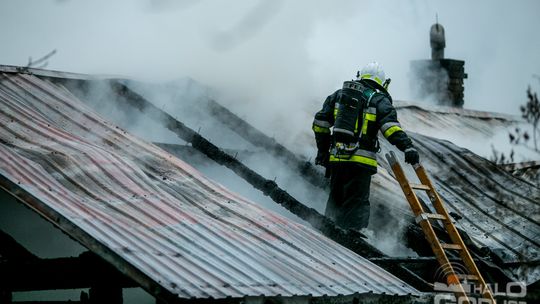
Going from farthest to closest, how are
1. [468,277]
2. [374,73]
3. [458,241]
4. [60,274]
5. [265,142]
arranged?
[265,142], [374,73], [458,241], [468,277], [60,274]

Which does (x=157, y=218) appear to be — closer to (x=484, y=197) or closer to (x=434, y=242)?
(x=434, y=242)

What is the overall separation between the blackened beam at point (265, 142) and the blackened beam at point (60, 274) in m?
3.47

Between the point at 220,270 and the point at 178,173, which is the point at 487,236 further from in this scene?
the point at 220,270

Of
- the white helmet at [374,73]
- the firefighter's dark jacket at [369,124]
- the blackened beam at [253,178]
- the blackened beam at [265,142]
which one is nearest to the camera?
the blackened beam at [253,178]

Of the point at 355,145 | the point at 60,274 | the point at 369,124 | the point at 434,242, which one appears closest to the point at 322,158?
the point at 355,145

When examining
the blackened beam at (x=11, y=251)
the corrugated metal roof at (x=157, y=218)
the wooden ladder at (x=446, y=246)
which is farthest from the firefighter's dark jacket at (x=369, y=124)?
the blackened beam at (x=11, y=251)

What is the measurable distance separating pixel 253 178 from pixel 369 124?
130 cm

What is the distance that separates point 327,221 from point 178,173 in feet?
4.87

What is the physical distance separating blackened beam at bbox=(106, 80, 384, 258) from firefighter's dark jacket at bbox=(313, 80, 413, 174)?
65 cm

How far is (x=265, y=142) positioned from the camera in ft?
33.6

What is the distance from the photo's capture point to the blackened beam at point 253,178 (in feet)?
27.3

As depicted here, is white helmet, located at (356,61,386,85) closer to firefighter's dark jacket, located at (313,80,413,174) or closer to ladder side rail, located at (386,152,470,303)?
firefighter's dark jacket, located at (313,80,413,174)

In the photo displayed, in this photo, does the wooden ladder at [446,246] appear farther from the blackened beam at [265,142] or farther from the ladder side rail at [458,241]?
the blackened beam at [265,142]

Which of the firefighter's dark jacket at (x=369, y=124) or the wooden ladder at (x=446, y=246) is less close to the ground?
the firefighter's dark jacket at (x=369, y=124)
